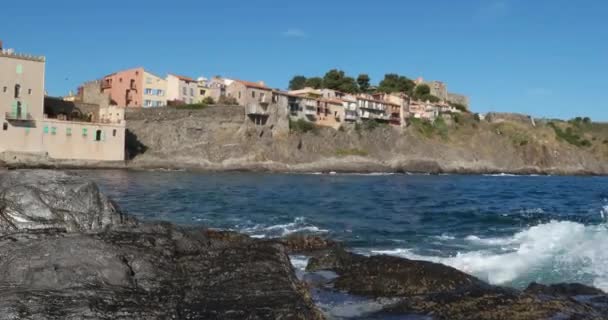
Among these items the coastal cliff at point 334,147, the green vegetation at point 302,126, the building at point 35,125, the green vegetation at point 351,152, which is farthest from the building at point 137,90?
the green vegetation at point 351,152

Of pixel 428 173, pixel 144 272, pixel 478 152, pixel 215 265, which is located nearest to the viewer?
pixel 144 272

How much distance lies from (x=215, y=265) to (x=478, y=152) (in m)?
112

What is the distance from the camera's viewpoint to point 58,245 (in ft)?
32.5

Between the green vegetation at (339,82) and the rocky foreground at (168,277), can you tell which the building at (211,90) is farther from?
the rocky foreground at (168,277)

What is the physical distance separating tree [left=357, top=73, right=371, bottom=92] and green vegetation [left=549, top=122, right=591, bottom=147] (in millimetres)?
46997

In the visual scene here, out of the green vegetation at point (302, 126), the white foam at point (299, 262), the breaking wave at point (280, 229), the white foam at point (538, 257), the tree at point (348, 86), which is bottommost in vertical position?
the breaking wave at point (280, 229)

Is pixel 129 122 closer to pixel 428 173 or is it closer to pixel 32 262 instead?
pixel 428 173

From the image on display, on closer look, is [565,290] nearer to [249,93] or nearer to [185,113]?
[185,113]

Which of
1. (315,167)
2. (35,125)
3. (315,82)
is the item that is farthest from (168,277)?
(315,82)

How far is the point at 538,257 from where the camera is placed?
18.6m

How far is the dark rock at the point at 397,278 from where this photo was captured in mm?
12711

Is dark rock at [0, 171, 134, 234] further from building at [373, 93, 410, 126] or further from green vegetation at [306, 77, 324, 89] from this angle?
green vegetation at [306, 77, 324, 89]

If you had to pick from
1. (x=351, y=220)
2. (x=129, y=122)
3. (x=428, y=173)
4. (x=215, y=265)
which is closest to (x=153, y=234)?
(x=215, y=265)

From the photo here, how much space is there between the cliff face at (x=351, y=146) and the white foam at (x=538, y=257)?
6432 centimetres
